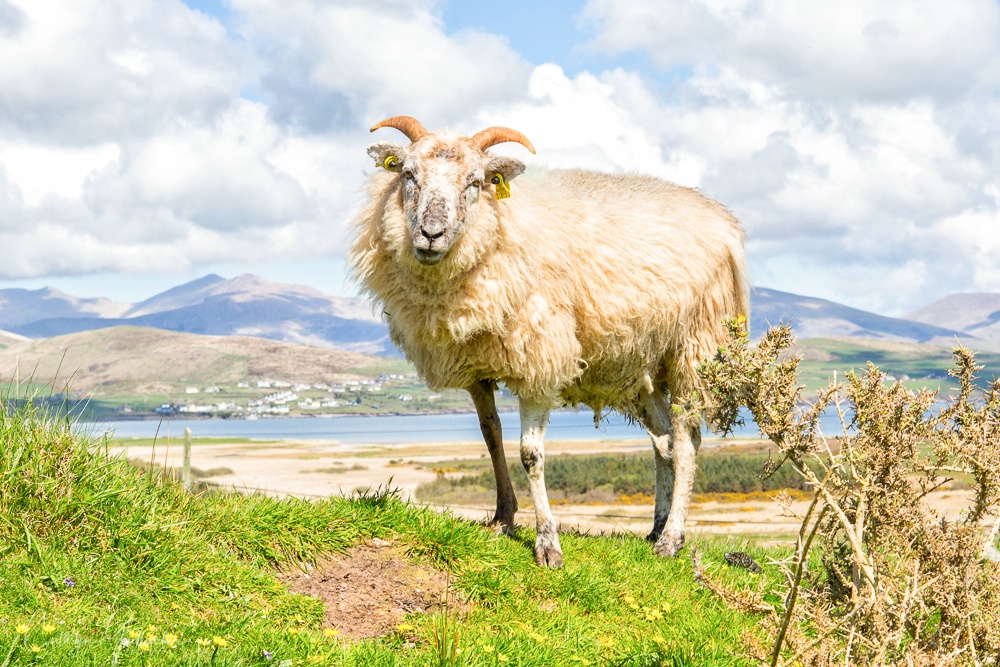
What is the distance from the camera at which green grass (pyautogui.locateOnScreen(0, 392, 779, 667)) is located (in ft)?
16.7

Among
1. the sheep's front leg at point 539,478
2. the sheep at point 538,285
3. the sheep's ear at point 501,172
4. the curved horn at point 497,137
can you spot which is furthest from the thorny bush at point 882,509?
the curved horn at point 497,137

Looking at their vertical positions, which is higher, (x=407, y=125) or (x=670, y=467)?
(x=407, y=125)

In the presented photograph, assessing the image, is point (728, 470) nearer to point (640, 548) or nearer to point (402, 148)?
point (640, 548)

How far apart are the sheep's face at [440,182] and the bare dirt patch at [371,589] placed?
263cm

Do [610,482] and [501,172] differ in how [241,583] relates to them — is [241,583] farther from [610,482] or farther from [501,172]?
[610,482]

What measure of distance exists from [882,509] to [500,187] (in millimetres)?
4661

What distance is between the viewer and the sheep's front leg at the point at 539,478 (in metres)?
7.95

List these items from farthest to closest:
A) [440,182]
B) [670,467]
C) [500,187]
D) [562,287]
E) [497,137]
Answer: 1. [670,467]
2. [562,287]
3. [497,137]
4. [500,187]
5. [440,182]

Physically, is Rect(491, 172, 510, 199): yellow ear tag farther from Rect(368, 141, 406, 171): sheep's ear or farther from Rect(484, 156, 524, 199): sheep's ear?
Rect(368, 141, 406, 171): sheep's ear

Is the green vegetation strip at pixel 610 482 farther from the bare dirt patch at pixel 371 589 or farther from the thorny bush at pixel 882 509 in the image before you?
the thorny bush at pixel 882 509

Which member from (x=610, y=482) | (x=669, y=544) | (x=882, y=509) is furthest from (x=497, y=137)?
(x=610, y=482)

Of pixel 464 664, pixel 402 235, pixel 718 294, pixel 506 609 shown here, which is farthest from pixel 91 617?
pixel 718 294

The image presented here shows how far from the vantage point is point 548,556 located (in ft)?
26.0

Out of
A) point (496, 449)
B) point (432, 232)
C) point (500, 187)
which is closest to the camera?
point (432, 232)
